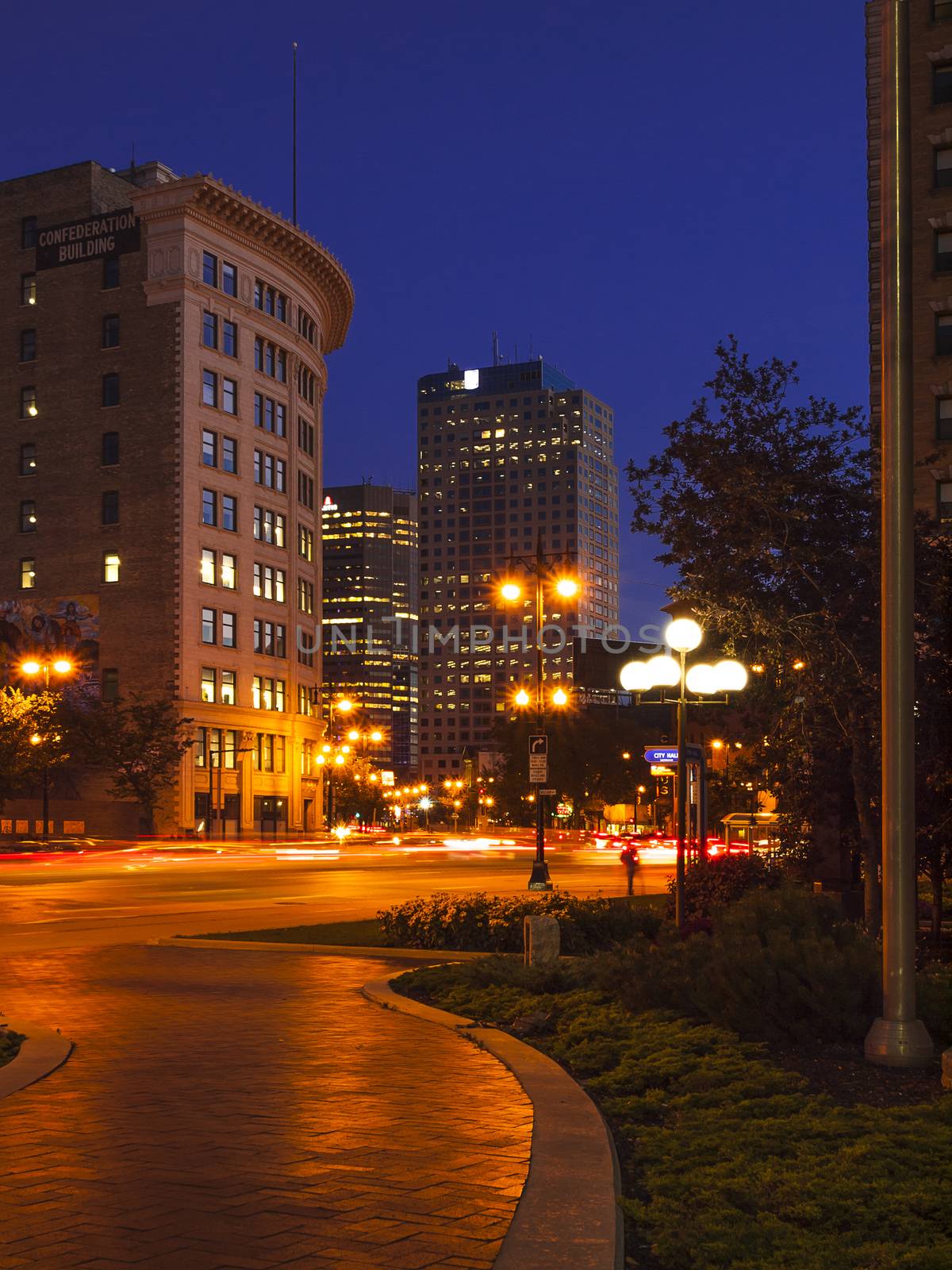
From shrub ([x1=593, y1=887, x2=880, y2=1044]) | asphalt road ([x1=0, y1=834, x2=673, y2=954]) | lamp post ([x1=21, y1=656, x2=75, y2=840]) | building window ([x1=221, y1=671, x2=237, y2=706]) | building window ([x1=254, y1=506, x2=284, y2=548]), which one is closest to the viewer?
shrub ([x1=593, y1=887, x2=880, y2=1044])

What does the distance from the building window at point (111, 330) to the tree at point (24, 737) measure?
23.9 meters

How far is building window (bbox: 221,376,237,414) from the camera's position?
276 ft

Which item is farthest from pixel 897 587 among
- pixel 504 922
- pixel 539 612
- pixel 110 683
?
pixel 110 683

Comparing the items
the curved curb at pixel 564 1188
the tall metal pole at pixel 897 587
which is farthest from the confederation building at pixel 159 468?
the tall metal pole at pixel 897 587

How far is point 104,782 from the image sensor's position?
79500mm

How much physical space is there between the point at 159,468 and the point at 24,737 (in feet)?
78.3

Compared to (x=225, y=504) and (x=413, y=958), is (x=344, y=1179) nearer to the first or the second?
(x=413, y=958)

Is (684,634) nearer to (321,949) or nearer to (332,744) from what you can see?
(321,949)

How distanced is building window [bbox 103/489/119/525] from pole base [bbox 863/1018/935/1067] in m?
76.6

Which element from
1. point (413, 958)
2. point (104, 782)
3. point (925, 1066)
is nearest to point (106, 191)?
point (104, 782)

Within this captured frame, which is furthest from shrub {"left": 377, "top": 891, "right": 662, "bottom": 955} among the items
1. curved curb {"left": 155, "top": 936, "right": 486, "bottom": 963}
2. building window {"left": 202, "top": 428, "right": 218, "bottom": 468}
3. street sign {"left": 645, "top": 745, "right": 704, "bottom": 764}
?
building window {"left": 202, "top": 428, "right": 218, "bottom": 468}

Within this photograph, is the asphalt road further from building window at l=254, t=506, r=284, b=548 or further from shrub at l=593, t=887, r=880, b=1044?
building window at l=254, t=506, r=284, b=548

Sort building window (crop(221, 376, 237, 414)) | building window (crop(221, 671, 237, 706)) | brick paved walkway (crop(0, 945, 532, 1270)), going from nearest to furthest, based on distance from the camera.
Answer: brick paved walkway (crop(0, 945, 532, 1270))
building window (crop(221, 671, 237, 706))
building window (crop(221, 376, 237, 414))

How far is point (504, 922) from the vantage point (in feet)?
61.5
